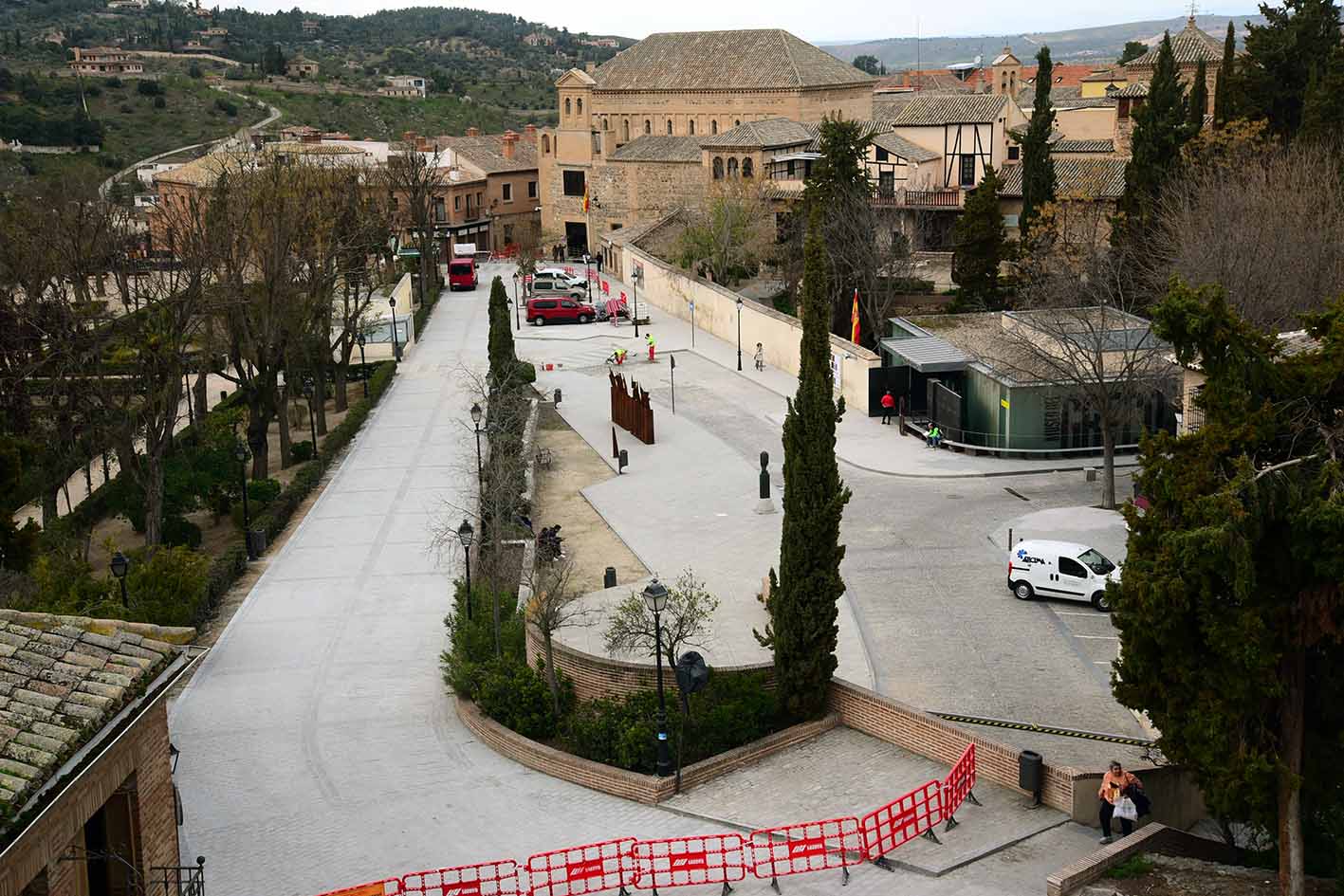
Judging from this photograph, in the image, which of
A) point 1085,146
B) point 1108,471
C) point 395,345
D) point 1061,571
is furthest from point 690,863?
point 1085,146

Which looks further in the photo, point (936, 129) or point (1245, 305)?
point (936, 129)

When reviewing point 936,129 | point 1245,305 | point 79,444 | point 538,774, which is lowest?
point 538,774

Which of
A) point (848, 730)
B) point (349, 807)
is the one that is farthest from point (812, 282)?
point (349, 807)

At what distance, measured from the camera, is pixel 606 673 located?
2180 centimetres

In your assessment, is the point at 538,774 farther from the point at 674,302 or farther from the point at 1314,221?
the point at 674,302

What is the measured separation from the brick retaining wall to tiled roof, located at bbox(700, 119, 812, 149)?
4966 cm

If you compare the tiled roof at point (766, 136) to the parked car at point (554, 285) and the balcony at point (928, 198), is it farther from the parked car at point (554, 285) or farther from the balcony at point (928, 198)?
the parked car at point (554, 285)

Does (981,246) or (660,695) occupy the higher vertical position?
(981,246)

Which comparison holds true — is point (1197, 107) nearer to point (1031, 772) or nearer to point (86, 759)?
point (1031, 772)

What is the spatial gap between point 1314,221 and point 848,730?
19873mm

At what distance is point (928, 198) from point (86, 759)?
54194 millimetres

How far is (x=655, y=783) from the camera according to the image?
1972 centimetres

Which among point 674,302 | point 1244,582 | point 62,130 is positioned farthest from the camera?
point 62,130

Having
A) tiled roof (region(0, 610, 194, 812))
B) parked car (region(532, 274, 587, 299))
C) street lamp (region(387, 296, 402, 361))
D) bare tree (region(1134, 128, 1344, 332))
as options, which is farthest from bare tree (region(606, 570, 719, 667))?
parked car (region(532, 274, 587, 299))
